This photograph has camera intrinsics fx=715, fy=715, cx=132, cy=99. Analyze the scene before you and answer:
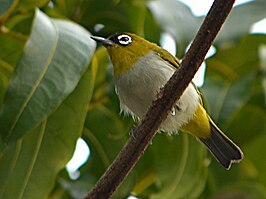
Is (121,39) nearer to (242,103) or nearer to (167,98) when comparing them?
(242,103)

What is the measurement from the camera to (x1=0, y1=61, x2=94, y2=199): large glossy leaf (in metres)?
2.91

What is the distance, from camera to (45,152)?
9.88 feet

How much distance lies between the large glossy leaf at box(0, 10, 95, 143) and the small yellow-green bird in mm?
150

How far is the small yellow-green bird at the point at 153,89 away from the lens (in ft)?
9.84

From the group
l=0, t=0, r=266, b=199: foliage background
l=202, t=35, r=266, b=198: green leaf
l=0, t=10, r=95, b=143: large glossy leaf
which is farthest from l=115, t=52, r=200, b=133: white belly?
l=202, t=35, r=266, b=198: green leaf

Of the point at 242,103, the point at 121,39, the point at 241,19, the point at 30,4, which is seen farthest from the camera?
the point at 242,103

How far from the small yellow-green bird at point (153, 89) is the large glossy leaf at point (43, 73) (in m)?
0.15

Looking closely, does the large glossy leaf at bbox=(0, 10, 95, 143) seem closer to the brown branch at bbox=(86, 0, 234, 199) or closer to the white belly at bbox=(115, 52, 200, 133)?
the white belly at bbox=(115, 52, 200, 133)

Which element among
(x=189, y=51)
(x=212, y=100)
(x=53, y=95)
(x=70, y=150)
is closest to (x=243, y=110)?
(x=212, y=100)

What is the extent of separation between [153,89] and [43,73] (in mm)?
495

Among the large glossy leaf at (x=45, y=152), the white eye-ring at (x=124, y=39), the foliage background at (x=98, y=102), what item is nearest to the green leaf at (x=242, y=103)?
the foliage background at (x=98, y=102)

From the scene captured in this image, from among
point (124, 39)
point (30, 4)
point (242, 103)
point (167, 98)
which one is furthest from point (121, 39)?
point (167, 98)

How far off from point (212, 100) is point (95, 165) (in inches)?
25.7

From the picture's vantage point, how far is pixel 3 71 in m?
3.15
